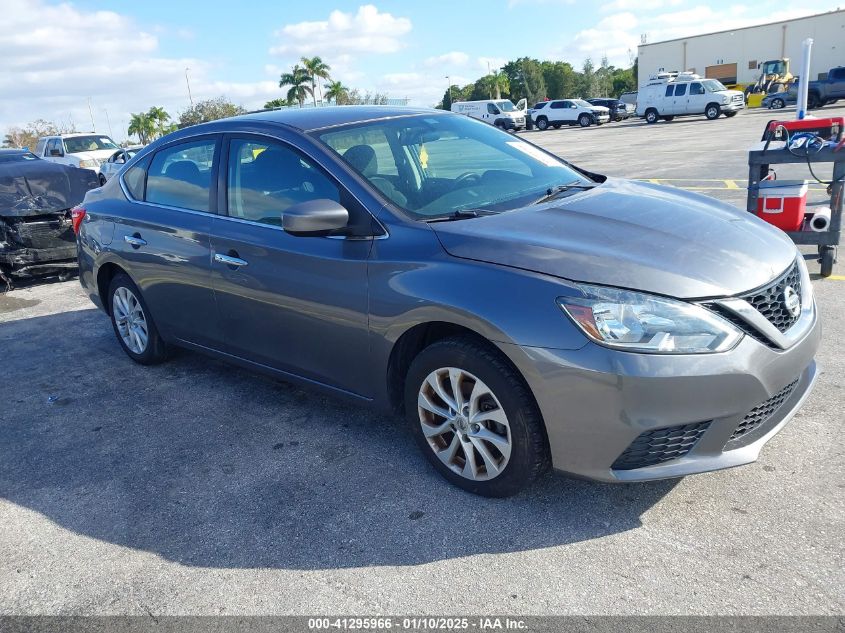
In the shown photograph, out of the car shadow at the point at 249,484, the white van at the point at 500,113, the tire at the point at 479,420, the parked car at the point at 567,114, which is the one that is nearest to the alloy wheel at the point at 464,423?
the tire at the point at 479,420

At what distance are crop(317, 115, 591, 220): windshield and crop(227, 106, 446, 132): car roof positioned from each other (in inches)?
3.5

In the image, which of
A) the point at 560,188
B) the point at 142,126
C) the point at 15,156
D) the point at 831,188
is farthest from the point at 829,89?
the point at 142,126

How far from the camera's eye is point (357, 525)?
3117 mm

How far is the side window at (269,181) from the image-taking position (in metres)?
3.72

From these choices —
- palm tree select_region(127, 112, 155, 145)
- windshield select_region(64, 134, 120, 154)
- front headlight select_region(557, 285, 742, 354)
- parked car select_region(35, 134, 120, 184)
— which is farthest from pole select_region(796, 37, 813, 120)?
palm tree select_region(127, 112, 155, 145)

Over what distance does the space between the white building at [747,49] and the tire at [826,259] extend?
6109cm

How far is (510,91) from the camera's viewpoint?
83.0m

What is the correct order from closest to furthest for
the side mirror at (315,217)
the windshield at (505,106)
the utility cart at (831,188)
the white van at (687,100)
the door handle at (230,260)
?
1. the side mirror at (315,217)
2. the door handle at (230,260)
3. the utility cart at (831,188)
4. the white van at (687,100)
5. the windshield at (505,106)

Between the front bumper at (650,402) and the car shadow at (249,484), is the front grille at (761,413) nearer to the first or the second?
the front bumper at (650,402)

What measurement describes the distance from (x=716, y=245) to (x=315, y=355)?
2.01m

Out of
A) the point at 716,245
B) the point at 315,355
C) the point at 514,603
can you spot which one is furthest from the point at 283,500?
the point at 716,245

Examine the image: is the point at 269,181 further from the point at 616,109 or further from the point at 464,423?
the point at 616,109

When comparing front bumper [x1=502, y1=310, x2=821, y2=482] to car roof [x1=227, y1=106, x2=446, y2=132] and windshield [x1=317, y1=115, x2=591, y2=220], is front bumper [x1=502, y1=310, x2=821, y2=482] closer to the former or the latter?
windshield [x1=317, y1=115, x2=591, y2=220]

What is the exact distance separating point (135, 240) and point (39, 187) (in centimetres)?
460
